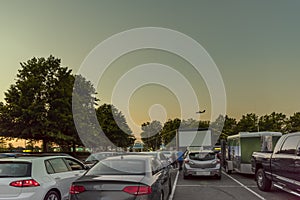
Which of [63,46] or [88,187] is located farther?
[63,46]

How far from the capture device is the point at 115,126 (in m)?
60.4

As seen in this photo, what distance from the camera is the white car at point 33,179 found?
267 inches

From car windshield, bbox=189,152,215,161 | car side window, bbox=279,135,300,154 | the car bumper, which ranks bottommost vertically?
the car bumper

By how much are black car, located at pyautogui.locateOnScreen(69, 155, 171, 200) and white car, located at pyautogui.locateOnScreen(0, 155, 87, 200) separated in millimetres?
1237

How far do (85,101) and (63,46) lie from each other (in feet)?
53.4

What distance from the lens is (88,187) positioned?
597 cm

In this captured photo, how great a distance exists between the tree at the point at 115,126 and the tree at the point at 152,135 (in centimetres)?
5023

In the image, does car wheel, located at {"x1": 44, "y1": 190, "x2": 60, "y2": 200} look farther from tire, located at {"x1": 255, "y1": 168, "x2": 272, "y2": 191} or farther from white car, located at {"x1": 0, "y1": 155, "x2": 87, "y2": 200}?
tire, located at {"x1": 255, "y1": 168, "x2": 272, "y2": 191}

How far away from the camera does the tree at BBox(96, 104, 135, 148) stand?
57.5m

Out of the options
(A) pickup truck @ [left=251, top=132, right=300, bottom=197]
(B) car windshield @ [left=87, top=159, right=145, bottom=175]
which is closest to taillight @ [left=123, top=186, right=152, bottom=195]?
(B) car windshield @ [left=87, top=159, right=145, bottom=175]

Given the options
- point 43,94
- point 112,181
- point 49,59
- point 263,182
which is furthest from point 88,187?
point 49,59

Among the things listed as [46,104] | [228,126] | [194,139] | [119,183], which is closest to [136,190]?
[119,183]

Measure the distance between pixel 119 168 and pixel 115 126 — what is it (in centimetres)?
5405

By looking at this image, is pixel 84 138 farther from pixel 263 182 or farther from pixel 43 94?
pixel 263 182
